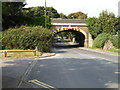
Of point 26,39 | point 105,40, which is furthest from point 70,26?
point 26,39

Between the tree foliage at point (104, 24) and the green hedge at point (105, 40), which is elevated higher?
the tree foliage at point (104, 24)

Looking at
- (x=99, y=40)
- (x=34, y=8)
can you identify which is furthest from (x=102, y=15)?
(x=34, y=8)

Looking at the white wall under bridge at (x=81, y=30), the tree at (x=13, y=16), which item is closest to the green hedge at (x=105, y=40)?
the white wall under bridge at (x=81, y=30)

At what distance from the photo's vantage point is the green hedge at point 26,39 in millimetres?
23219

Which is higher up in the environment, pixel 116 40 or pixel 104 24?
pixel 104 24

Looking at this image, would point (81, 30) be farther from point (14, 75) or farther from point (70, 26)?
point (14, 75)

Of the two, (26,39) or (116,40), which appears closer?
(26,39)

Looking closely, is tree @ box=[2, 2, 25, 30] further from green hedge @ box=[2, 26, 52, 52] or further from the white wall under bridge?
the white wall under bridge

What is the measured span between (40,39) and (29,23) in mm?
12016

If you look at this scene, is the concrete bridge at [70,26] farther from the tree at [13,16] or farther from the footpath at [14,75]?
the footpath at [14,75]

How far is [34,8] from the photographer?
3061 inches

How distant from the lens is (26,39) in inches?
918

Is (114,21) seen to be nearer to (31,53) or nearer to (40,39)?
(40,39)

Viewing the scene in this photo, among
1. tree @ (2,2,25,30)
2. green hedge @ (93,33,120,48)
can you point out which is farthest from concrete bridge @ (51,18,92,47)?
tree @ (2,2,25,30)
